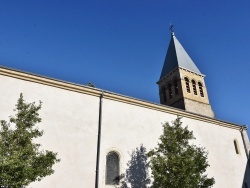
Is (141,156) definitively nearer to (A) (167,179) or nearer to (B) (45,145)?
(A) (167,179)

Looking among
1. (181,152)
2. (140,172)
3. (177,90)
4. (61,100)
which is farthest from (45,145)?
(177,90)

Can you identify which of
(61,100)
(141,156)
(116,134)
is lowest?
(141,156)

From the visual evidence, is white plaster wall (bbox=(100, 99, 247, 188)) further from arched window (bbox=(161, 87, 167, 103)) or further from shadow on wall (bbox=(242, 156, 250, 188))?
arched window (bbox=(161, 87, 167, 103))

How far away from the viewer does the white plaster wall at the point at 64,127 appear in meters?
12.9

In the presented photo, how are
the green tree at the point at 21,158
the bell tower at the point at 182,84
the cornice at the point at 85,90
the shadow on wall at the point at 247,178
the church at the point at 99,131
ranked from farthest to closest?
the bell tower at the point at 182,84
the shadow on wall at the point at 247,178
the cornice at the point at 85,90
the church at the point at 99,131
the green tree at the point at 21,158

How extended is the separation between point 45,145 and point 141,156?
238 inches

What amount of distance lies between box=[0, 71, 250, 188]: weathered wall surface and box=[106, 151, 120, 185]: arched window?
30 centimetres

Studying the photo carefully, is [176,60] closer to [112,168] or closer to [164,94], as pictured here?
[164,94]

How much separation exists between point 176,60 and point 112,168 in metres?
17.4

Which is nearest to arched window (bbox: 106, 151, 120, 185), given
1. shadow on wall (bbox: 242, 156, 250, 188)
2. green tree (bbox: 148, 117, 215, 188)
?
green tree (bbox: 148, 117, 215, 188)

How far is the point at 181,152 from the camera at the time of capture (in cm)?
1379

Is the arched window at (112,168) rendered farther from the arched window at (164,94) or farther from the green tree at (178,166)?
the arched window at (164,94)

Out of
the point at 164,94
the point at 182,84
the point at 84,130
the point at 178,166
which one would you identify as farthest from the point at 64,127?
the point at 164,94

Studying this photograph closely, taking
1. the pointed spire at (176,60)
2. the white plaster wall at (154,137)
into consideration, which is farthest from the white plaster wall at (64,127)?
the pointed spire at (176,60)
